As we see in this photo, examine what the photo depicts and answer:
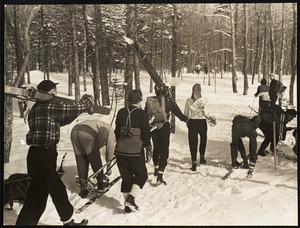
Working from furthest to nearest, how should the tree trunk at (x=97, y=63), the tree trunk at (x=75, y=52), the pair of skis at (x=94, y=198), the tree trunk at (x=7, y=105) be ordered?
the tree trunk at (x=97, y=63), the tree trunk at (x=75, y=52), the tree trunk at (x=7, y=105), the pair of skis at (x=94, y=198)

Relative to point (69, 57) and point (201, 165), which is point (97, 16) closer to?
point (69, 57)

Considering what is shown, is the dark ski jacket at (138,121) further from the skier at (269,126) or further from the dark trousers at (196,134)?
the skier at (269,126)

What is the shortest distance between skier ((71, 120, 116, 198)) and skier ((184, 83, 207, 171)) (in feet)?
4.30

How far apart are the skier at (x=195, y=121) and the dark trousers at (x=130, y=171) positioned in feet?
3.75

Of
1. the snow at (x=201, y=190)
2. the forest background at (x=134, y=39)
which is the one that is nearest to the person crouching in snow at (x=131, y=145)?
the snow at (x=201, y=190)

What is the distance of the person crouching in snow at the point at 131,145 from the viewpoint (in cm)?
374

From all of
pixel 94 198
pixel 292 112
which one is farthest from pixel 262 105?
pixel 94 198

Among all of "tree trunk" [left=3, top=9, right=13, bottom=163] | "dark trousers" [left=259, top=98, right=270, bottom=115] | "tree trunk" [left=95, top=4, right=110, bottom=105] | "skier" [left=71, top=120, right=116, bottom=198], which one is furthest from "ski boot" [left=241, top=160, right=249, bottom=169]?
"tree trunk" [left=3, top=9, right=13, bottom=163]

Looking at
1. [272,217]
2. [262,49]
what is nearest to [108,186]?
[272,217]

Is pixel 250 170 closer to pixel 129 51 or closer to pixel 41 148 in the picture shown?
pixel 129 51

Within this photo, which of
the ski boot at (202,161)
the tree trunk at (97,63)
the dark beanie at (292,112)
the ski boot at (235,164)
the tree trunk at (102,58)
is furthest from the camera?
the tree trunk at (97,63)

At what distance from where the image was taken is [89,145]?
13.2ft

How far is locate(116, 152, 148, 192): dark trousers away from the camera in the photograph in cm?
377

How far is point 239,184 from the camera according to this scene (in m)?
4.08
